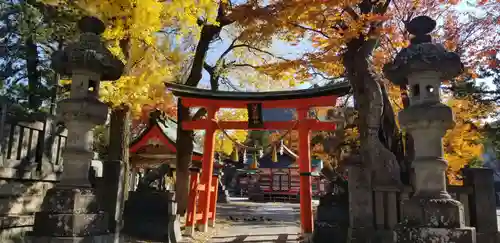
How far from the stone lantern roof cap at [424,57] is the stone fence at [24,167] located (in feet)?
21.7

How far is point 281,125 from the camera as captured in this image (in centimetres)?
1318

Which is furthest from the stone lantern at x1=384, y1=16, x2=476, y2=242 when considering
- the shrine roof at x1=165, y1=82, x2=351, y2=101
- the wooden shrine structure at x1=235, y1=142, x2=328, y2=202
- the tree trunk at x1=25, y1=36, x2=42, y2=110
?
the wooden shrine structure at x1=235, y1=142, x2=328, y2=202

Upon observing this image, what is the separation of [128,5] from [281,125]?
277 inches

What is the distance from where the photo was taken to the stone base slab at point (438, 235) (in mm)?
4668

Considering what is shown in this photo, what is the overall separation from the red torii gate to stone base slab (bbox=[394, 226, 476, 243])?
20.7ft

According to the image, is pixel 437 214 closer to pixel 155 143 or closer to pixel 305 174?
pixel 305 174

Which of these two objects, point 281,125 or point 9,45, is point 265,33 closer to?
point 281,125

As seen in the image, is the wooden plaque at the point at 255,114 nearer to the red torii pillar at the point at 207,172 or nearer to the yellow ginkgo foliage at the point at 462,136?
the red torii pillar at the point at 207,172

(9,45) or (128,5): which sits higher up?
(128,5)

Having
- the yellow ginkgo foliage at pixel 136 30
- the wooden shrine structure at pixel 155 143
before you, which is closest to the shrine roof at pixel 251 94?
the yellow ginkgo foliage at pixel 136 30

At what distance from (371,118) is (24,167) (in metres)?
7.26

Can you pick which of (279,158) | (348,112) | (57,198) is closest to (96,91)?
(57,198)

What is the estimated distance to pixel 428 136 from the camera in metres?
5.12

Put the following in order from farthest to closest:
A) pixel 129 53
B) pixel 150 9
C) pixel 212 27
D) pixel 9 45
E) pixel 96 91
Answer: pixel 212 27, pixel 129 53, pixel 9 45, pixel 150 9, pixel 96 91
